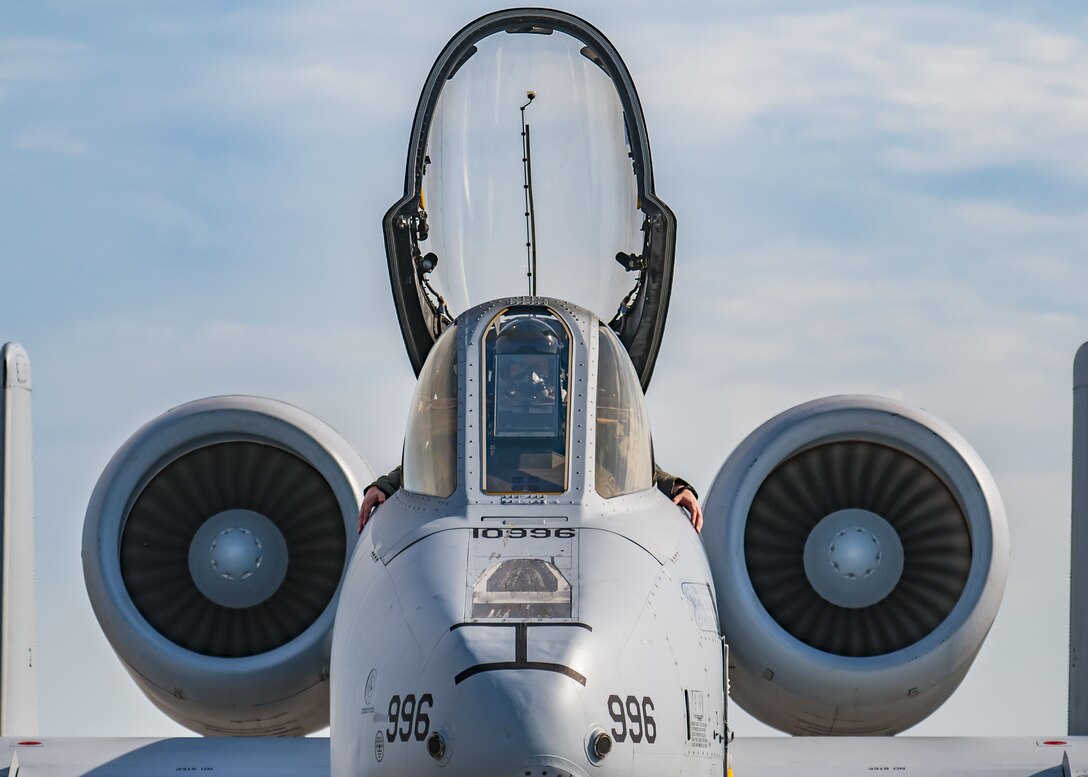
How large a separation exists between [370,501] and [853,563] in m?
3.58

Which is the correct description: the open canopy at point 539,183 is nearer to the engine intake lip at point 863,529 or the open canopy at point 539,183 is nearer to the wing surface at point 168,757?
the engine intake lip at point 863,529

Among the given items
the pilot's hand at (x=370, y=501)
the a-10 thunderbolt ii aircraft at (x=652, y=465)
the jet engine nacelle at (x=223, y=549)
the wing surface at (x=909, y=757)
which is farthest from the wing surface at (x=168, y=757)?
the wing surface at (x=909, y=757)

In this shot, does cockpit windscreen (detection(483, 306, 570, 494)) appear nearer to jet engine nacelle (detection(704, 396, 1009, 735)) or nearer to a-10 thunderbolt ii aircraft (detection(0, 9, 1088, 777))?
a-10 thunderbolt ii aircraft (detection(0, 9, 1088, 777))

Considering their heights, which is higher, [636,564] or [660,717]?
[636,564]

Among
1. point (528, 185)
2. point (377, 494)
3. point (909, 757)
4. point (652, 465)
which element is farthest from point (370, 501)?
point (909, 757)

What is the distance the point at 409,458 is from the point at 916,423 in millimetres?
3974

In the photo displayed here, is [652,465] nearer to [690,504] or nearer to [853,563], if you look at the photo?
[690,504]

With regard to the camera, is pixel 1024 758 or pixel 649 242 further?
pixel 649 242

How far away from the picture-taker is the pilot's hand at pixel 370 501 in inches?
412

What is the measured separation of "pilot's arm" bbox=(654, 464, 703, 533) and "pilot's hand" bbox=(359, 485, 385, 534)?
5.22ft

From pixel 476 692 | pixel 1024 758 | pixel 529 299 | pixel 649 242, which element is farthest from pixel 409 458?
pixel 1024 758

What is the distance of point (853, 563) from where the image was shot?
481 inches

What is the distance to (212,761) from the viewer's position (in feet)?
38.4

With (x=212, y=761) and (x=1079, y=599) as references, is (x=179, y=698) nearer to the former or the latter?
(x=212, y=761)
